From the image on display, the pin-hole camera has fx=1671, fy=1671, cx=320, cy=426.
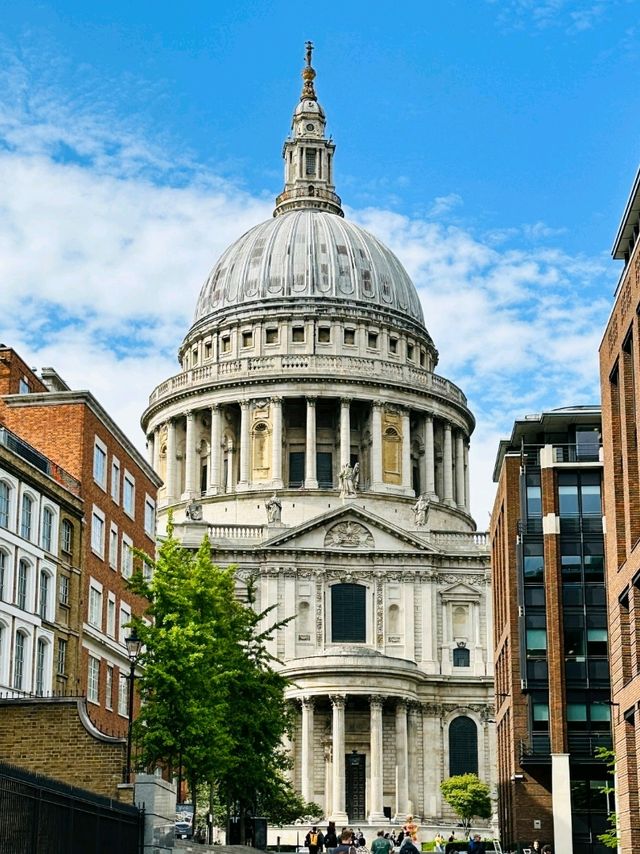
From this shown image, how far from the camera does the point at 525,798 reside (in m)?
75.1

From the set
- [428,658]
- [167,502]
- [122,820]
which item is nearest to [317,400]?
[167,502]

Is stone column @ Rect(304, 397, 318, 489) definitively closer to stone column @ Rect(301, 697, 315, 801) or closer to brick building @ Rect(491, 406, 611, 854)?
stone column @ Rect(301, 697, 315, 801)

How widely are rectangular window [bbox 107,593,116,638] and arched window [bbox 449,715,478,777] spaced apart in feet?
163

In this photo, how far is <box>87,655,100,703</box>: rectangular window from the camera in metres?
60.4

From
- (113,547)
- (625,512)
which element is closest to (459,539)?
(113,547)

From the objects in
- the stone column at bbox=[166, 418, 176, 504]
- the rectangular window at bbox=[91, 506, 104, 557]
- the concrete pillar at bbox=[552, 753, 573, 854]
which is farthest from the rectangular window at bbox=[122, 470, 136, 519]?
the stone column at bbox=[166, 418, 176, 504]

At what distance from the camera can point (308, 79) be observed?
15588 cm

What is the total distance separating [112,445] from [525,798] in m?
25.8

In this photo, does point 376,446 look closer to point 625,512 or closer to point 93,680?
point 93,680

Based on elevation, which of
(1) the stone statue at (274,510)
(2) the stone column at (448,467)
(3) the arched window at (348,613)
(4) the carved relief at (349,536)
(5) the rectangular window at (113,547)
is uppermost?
(2) the stone column at (448,467)

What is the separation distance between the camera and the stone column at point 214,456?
128 meters

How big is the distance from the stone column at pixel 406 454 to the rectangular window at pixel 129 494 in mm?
60095

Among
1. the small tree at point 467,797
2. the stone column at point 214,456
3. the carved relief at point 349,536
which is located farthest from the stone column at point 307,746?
the stone column at point 214,456

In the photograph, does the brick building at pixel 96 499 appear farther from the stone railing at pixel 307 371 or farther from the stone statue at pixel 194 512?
the stone railing at pixel 307 371
